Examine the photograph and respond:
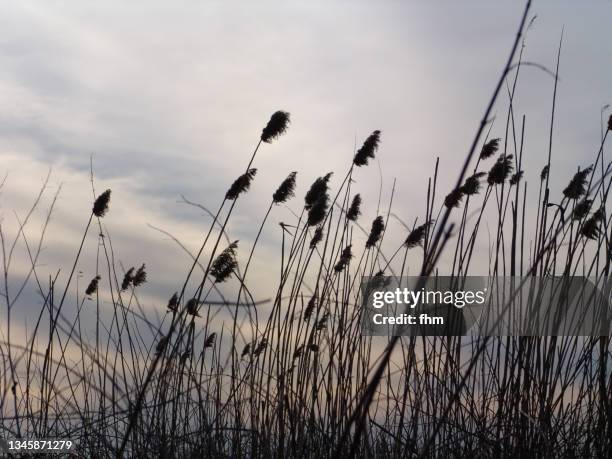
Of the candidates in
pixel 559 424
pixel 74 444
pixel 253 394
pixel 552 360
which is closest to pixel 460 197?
pixel 552 360

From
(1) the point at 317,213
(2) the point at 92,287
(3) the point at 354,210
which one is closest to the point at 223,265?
(1) the point at 317,213

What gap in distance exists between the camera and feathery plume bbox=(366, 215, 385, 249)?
3102mm

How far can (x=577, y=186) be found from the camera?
9.00ft

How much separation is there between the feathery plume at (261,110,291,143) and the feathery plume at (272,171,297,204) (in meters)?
0.18

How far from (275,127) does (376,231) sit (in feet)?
2.55

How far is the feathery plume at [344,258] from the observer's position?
314 centimetres

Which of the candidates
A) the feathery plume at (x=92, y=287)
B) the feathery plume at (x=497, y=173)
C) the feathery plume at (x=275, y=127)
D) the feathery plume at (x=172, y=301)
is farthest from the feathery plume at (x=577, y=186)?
the feathery plume at (x=92, y=287)

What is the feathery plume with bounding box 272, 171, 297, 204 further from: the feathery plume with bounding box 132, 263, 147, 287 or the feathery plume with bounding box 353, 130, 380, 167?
the feathery plume with bounding box 132, 263, 147, 287

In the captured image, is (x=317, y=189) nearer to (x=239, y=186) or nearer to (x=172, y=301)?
(x=239, y=186)

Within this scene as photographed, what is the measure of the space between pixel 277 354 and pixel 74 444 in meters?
1.06

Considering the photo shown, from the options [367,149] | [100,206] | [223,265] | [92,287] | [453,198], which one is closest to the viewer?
[453,198]

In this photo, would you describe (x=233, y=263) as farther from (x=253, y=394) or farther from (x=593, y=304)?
(x=593, y=304)

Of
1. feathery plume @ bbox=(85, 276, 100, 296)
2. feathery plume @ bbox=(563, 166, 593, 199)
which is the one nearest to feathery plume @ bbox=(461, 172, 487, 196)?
feathery plume @ bbox=(563, 166, 593, 199)

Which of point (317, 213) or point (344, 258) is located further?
point (344, 258)
